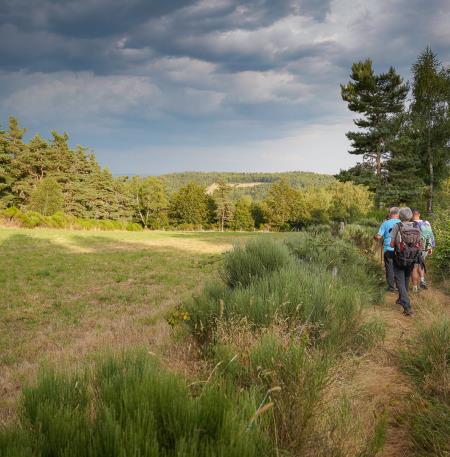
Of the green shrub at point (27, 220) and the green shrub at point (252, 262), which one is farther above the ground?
the green shrub at point (27, 220)

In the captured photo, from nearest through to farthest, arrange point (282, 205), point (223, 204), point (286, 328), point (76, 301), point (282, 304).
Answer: point (282, 304)
point (286, 328)
point (76, 301)
point (282, 205)
point (223, 204)

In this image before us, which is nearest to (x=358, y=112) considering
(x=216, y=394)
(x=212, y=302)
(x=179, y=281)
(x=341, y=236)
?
(x=341, y=236)

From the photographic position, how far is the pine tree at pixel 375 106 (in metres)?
29.3

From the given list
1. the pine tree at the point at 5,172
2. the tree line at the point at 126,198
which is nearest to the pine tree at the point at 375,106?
the tree line at the point at 126,198

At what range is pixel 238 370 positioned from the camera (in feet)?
8.48

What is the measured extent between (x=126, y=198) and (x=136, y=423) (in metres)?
70.5

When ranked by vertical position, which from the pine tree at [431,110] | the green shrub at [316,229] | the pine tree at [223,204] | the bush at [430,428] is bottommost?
the bush at [430,428]

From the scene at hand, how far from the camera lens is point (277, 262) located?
651 centimetres

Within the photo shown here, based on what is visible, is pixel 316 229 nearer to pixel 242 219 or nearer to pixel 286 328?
pixel 286 328

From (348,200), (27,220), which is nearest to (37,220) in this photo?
(27,220)

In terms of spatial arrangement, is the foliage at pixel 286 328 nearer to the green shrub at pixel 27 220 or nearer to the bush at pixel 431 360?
the bush at pixel 431 360

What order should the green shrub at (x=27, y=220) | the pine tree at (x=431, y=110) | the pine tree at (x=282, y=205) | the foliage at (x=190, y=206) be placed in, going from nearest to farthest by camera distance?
1. the pine tree at (x=431, y=110)
2. the green shrub at (x=27, y=220)
3. the pine tree at (x=282, y=205)
4. the foliage at (x=190, y=206)

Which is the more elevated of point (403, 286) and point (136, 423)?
point (136, 423)

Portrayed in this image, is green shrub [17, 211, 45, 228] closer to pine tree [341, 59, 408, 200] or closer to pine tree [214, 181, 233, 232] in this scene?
pine tree [341, 59, 408, 200]
